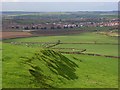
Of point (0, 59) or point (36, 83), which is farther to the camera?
point (0, 59)

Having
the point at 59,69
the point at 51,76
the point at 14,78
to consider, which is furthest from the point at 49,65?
the point at 14,78

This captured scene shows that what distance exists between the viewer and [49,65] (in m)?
43.7

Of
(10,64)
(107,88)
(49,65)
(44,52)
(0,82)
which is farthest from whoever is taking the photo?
(44,52)

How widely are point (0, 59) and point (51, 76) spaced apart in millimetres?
6364

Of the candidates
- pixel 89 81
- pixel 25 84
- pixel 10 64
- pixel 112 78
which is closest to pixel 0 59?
pixel 10 64

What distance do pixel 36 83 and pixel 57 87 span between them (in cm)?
280

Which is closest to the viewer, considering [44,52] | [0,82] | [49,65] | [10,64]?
[0,82]

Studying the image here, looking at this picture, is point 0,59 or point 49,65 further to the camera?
point 49,65

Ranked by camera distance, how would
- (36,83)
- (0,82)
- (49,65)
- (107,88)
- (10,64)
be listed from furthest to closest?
1. (49,65)
2. (107,88)
3. (10,64)
4. (36,83)
5. (0,82)

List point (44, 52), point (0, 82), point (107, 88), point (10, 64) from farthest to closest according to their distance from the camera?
point (44, 52) < point (107, 88) < point (10, 64) < point (0, 82)

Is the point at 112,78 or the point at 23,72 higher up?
the point at 23,72

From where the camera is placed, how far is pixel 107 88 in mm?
40438

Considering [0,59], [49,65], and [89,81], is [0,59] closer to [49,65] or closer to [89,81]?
[49,65]

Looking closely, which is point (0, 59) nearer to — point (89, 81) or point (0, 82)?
point (0, 82)
